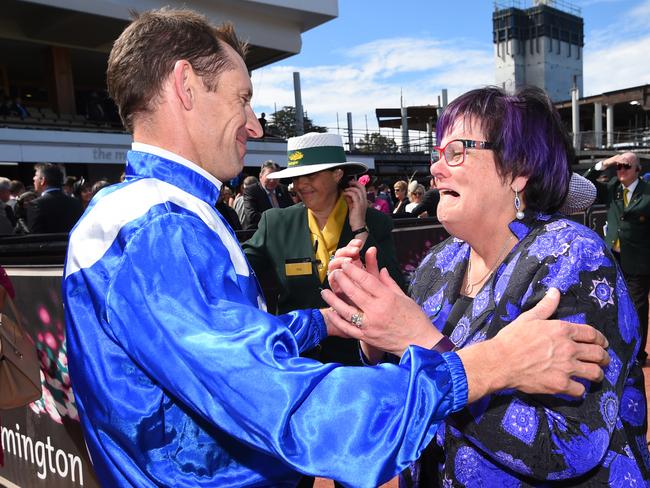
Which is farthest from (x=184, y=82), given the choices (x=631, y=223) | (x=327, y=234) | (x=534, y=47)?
(x=534, y=47)

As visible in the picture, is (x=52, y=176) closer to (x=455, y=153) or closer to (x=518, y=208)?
(x=455, y=153)

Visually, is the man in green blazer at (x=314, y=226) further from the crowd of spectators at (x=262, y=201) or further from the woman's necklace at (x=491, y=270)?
the crowd of spectators at (x=262, y=201)

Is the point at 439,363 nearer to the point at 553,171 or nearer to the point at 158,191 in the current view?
the point at 158,191

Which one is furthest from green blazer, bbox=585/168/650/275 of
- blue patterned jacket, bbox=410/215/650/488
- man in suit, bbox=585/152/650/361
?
blue patterned jacket, bbox=410/215/650/488

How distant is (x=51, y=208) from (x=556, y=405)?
21.7 feet

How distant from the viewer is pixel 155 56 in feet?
4.18

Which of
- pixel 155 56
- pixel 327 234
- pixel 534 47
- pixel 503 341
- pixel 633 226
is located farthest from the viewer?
pixel 534 47

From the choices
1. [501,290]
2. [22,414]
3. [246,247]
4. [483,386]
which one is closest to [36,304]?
[22,414]

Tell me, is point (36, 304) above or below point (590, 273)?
below

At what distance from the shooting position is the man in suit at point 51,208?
6.65 m

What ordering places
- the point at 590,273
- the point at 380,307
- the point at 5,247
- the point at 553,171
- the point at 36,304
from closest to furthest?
the point at 380,307 < the point at 590,273 < the point at 553,171 < the point at 36,304 < the point at 5,247

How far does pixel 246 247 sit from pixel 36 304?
1.25 m

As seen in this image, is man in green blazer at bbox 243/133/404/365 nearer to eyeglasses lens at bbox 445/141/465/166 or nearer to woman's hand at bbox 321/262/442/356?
eyeglasses lens at bbox 445/141/465/166

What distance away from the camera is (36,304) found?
3.15 m
